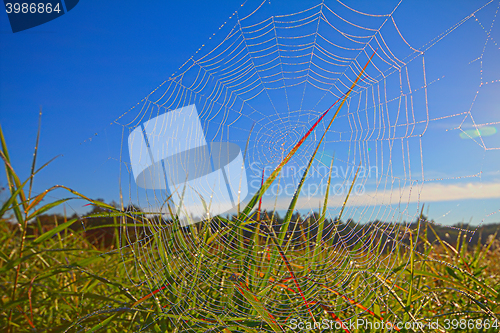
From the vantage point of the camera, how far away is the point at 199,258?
1663 mm

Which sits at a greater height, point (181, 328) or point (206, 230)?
point (206, 230)

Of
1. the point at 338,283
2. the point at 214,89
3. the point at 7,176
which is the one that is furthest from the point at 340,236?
the point at 7,176

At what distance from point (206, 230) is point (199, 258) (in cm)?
22

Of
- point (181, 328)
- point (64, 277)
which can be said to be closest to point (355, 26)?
point (181, 328)

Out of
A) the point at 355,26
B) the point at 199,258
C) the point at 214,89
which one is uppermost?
the point at 355,26

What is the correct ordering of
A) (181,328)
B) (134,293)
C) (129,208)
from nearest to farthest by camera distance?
(181,328) < (129,208) < (134,293)

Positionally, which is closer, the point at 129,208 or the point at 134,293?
the point at 129,208

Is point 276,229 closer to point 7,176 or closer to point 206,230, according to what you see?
point 206,230

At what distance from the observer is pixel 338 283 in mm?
1834

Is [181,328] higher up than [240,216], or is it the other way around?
[240,216]

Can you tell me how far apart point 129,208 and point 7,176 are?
0.77 metres

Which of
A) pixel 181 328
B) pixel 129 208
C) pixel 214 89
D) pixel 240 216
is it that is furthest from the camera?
pixel 214 89

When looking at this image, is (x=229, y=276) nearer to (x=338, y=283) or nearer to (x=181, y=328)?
(x=181, y=328)

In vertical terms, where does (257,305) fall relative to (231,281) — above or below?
below
